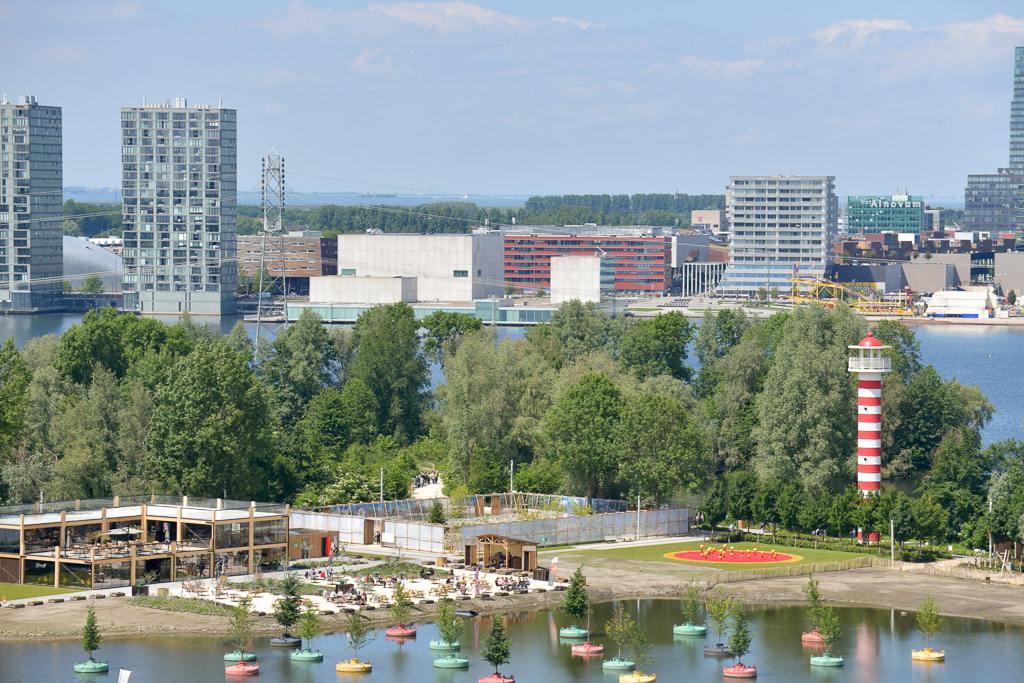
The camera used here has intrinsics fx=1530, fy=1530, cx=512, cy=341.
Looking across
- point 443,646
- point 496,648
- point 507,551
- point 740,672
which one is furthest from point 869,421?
point 496,648

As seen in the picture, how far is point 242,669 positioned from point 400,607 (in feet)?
24.3

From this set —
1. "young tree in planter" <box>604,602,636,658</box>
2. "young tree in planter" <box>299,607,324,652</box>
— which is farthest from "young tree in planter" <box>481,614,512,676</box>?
"young tree in planter" <box>299,607,324,652</box>

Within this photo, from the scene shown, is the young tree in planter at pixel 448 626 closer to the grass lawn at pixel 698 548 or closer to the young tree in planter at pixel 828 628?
the young tree in planter at pixel 828 628

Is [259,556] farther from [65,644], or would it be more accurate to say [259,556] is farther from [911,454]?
[911,454]

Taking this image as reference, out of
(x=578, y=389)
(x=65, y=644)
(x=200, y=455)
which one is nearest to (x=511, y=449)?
(x=578, y=389)

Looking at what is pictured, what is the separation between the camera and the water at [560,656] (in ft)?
164

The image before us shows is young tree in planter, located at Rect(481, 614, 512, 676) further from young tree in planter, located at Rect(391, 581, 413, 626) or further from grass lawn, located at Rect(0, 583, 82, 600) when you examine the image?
grass lawn, located at Rect(0, 583, 82, 600)

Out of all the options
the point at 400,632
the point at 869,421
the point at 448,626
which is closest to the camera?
the point at 448,626

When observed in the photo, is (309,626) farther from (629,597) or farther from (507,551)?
(629,597)

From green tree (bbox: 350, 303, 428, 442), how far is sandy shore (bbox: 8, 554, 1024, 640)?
37.2 m

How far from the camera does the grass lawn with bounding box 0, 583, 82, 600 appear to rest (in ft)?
193

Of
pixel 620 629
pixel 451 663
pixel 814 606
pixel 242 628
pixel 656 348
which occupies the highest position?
pixel 656 348

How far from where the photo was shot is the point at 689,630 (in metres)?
55.9

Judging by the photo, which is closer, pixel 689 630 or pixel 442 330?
pixel 689 630
